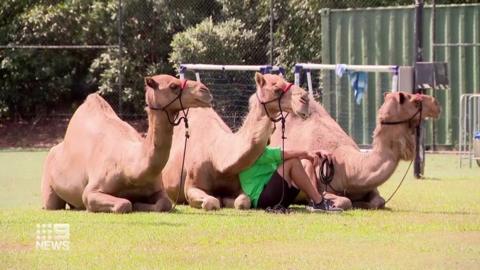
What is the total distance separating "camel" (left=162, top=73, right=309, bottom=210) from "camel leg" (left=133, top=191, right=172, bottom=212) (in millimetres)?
435

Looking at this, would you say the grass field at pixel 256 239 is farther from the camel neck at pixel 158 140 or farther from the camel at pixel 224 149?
the camel neck at pixel 158 140

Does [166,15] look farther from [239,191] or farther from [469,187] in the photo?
[239,191]

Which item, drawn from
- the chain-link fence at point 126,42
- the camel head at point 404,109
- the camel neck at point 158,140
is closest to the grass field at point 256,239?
the camel neck at point 158,140

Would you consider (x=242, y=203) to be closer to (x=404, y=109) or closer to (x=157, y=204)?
(x=157, y=204)

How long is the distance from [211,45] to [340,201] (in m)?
13.3

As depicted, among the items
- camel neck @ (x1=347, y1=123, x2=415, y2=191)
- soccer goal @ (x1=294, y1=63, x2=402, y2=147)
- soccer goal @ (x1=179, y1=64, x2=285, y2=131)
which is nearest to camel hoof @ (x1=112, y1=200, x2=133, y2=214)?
camel neck @ (x1=347, y1=123, x2=415, y2=191)

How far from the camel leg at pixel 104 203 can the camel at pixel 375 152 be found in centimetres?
202

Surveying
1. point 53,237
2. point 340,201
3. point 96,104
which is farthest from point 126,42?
point 53,237

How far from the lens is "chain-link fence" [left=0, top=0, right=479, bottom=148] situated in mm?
26875

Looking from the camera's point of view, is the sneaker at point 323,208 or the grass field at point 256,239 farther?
the sneaker at point 323,208

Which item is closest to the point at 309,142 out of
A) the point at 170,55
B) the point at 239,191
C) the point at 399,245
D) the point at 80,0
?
the point at 239,191

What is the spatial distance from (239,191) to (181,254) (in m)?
3.90

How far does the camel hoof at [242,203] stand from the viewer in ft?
44.9

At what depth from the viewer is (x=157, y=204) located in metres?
13.3
